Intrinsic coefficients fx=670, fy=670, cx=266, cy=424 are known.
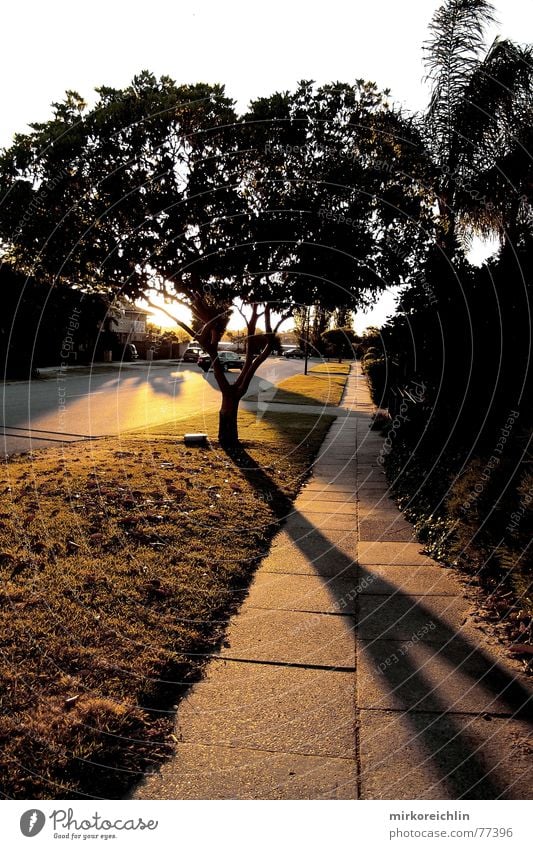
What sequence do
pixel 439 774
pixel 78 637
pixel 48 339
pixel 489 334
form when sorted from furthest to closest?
pixel 48 339 → pixel 489 334 → pixel 78 637 → pixel 439 774

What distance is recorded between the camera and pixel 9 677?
12.3 feet

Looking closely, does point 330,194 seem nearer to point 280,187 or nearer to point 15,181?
point 280,187

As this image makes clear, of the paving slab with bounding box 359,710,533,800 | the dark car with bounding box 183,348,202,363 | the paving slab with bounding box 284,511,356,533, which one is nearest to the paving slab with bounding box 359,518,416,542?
the paving slab with bounding box 284,511,356,533

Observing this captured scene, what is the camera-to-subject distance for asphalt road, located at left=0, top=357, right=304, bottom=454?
1467cm

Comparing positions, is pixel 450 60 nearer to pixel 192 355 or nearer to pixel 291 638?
pixel 291 638

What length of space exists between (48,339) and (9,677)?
39506 mm

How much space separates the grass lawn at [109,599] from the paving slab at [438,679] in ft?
3.41

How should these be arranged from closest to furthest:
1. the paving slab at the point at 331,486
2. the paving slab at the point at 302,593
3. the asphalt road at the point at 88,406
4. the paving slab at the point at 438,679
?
the paving slab at the point at 438,679 → the paving slab at the point at 302,593 → the paving slab at the point at 331,486 → the asphalt road at the point at 88,406

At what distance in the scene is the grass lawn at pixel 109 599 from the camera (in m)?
3.14

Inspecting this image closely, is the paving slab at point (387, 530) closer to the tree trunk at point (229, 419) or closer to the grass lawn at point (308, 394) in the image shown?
the tree trunk at point (229, 419)

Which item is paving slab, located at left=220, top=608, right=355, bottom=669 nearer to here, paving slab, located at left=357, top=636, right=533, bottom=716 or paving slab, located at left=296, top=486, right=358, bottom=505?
paving slab, located at left=357, top=636, right=533, bottom=716

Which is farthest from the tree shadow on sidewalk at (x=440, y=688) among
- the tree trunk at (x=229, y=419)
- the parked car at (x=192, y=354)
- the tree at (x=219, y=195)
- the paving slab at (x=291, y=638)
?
the parked car at (x=192, y=354)
